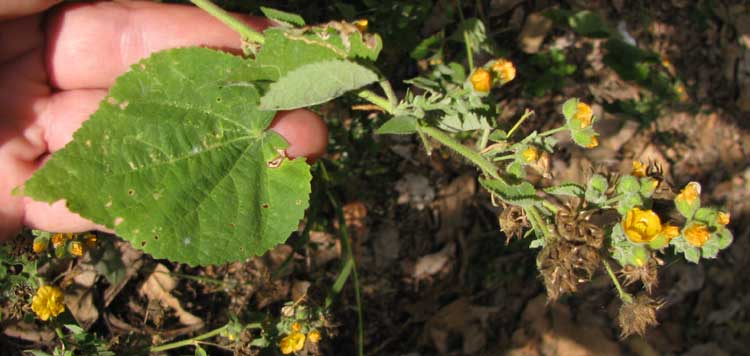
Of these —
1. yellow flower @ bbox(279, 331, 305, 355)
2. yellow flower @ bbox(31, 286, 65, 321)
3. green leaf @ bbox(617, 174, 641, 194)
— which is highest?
green leaf @ bbox(617, 174, 641, 194)

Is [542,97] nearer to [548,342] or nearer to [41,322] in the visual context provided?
[548,342]

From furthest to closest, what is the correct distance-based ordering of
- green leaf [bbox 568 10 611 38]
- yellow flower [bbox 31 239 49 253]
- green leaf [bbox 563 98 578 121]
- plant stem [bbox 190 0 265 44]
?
green leaf [bbox 568 10 611 38], yellow flower [bbox 31 239 49 253], green leaf [bbox 563 98 578 121], plant stem [bbox 190 0 265 44]

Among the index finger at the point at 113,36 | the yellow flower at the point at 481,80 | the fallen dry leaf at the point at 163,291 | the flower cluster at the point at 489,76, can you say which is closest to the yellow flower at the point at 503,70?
the flower cluster at the point at 489,76

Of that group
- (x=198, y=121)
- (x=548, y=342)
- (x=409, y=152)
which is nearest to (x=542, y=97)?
(x=409, y=152)

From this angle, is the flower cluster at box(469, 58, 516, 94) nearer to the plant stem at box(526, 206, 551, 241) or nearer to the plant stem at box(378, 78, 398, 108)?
the plant stem at box(378, 78, 398, 108)

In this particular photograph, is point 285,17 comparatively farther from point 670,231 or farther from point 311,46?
point 670,231

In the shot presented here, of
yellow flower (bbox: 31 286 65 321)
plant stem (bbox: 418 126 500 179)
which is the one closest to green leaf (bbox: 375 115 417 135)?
plant stem (bbox: 418 126 500 179)

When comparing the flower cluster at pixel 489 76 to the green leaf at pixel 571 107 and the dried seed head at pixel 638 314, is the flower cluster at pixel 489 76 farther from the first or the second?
the dried seed head at pixel 638 314
